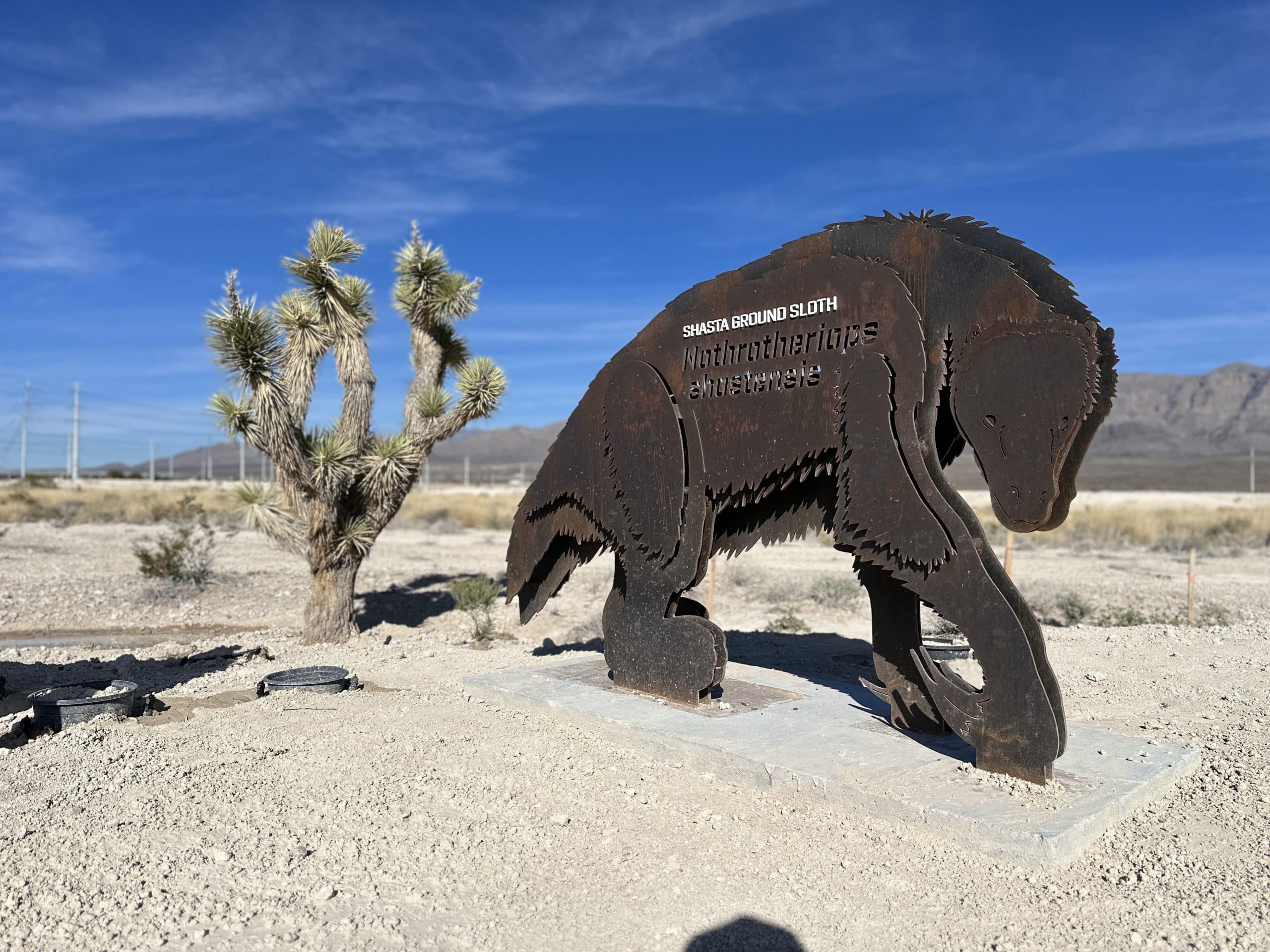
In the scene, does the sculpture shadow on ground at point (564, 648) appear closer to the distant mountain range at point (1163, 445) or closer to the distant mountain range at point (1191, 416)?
the distant mountain range at point (1163, 445)

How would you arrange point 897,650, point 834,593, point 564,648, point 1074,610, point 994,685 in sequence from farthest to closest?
point 834,593 < point 1074,610 < point 564,648 < point 897,650 < point 994,685

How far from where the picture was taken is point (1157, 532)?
25.2 m

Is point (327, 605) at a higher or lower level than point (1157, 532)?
lower

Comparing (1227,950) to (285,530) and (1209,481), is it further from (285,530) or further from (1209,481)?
(1209,481)

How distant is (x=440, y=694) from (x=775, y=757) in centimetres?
331

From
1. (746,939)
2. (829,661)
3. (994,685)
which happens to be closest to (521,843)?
(746,939)

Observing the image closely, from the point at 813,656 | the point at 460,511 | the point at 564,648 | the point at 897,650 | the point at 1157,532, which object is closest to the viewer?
the point at 897,650

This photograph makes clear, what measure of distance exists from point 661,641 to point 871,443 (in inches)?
87.1

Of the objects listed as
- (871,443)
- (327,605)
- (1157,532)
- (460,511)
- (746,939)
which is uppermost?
(871,443)

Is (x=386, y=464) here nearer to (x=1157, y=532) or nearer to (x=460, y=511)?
(x=1157, y=532)

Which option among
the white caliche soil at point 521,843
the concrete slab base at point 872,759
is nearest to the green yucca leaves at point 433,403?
the white caliche soil at point 521,843

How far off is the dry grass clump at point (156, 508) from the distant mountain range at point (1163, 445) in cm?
2137

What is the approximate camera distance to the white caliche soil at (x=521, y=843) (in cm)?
379

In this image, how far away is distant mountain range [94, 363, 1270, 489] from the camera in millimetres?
79812
